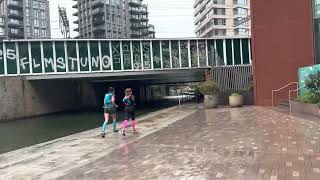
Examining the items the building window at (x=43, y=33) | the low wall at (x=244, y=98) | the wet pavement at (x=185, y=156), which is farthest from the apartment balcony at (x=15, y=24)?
the wet pavement at (x=185, y=156)

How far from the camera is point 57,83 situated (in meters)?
45.9

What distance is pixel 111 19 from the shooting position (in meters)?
122

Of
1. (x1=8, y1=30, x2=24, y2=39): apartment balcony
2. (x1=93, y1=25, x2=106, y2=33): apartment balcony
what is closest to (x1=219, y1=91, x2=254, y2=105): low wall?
(x1=8, y1=30, x2=24, y2=39): apartment balcony

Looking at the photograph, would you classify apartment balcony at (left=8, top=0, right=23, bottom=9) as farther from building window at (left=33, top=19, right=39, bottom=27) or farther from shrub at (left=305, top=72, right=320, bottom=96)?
shrub at (left=305, top=72, right=320, bottom=96)

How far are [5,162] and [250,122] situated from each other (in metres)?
9.07

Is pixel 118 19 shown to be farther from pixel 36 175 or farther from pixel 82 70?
pixel 36 175

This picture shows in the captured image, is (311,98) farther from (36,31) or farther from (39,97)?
(36,31)

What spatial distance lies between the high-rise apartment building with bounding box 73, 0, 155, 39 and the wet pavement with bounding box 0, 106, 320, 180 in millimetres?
105236

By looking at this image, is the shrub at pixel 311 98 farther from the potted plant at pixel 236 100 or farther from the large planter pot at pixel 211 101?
the large planter pot at pixel 211 101

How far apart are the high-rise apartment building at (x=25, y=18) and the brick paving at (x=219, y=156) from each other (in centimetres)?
9037

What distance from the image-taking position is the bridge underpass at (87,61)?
127ft

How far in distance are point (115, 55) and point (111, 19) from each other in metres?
82.6

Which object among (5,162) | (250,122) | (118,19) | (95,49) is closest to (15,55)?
(95,49)

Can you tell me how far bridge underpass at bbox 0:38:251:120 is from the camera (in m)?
38.8
